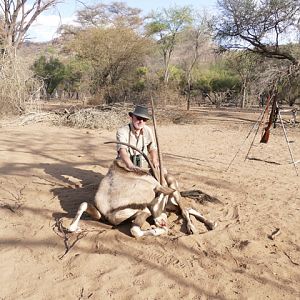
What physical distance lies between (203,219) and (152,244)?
79 centimetres

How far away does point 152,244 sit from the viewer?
3.53m

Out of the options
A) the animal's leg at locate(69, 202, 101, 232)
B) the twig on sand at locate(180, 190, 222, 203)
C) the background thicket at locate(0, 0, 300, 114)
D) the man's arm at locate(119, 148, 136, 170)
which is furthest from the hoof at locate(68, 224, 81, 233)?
the background thicket at locate(0, 0, 300, 114)

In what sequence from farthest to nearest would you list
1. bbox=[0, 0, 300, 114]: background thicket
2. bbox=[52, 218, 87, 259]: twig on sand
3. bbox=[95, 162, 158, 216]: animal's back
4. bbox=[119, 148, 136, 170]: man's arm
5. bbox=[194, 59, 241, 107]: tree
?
1. bbox=[194, 59, 241, 107]: tree
2. bbox=[0, 0, 300, 114]: background thicket
3. bbox=[119, 148, 136, 170]: man's arm
4. bbox=[95, 162, 158, 216]: animal's back
5. bbox=[52, 218, 87, 259]: twig on sand

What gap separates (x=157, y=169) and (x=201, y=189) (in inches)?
41.9

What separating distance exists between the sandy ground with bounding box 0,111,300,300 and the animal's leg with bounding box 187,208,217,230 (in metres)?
0.08

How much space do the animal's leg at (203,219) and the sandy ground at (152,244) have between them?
0.26 ft

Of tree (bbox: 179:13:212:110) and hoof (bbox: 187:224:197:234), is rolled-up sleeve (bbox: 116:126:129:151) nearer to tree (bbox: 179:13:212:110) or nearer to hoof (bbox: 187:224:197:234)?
hoof (bbox: 187:224:197:234)

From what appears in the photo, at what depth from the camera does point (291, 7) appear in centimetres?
1491

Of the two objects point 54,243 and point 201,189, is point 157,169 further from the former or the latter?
point 54,243

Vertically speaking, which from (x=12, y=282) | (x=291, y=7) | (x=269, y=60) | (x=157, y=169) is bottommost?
(x=12, y=282)

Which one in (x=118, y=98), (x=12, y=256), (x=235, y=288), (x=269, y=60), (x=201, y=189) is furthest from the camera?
(x=118, y=98)

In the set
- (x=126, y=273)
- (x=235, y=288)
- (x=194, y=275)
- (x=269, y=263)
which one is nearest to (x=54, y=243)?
(x=126, y=273)

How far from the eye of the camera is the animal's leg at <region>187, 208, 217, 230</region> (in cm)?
396

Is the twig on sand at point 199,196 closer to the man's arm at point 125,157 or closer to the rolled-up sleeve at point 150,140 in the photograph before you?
the rolled-up sleeve at point 150,140
